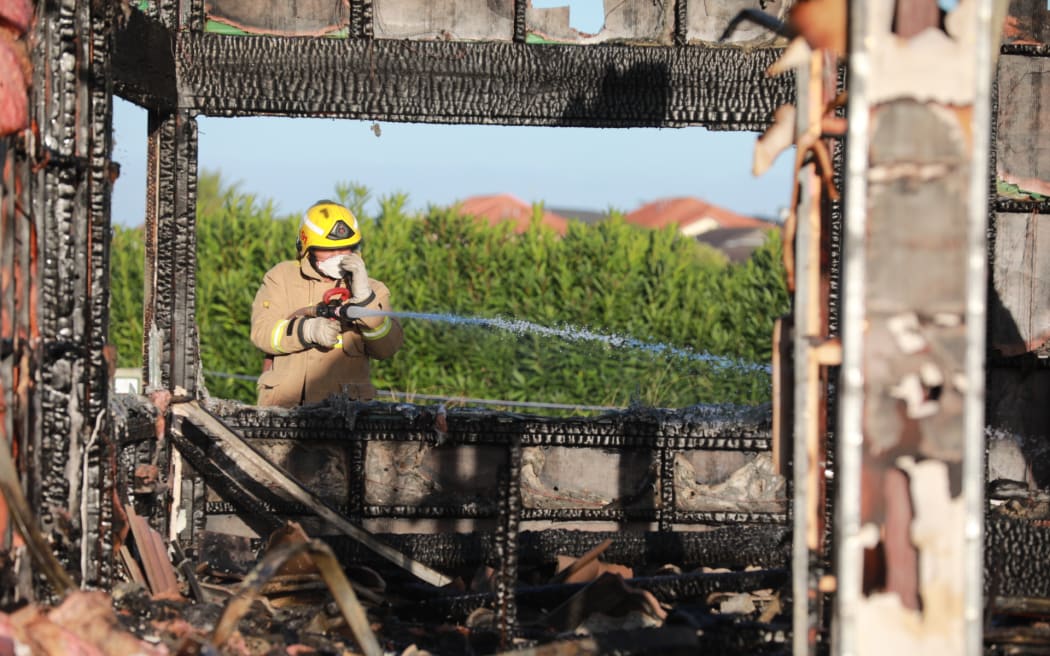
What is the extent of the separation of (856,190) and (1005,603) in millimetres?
2646

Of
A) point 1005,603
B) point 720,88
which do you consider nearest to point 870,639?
point 1005,603

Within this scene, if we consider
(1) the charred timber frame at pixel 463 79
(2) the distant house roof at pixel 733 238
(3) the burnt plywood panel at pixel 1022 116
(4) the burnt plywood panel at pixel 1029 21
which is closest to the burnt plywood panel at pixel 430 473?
(1) the charred timber frame at pixel 463 79

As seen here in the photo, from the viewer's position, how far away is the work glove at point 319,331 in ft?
25.6

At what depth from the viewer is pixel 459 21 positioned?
659cm

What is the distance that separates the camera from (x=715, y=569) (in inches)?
260

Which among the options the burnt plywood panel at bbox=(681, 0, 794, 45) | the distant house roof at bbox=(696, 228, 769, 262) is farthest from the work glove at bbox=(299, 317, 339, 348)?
the distant house roof at bbox=(696, 228, 769, 262)

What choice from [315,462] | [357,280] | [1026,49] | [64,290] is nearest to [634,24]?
[1026,49]

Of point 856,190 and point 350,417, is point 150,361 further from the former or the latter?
point 856,190

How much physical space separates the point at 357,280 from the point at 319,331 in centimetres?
44

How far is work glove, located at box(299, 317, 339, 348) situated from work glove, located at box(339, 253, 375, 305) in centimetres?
23

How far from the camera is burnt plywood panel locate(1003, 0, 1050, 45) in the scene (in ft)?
21.2

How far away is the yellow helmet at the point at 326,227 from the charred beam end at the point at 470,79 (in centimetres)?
162

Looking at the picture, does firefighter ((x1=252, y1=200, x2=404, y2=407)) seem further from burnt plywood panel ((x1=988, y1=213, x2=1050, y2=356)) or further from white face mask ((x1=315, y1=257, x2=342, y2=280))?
burnt plywood panel ((x1=988, y1=213, x2=1050, y2=356))

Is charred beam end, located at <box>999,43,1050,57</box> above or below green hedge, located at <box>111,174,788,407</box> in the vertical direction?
above
